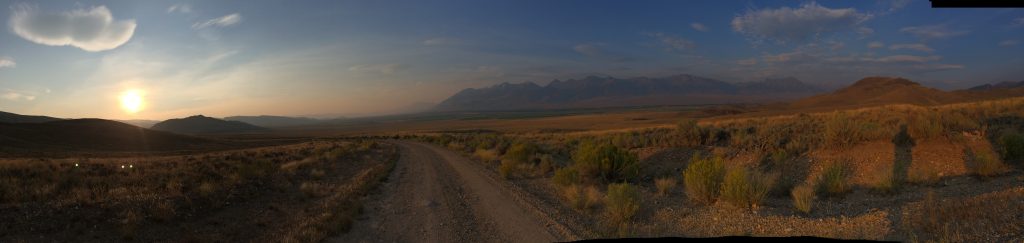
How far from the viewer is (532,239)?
28.3 ft

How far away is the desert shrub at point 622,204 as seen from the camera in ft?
31.3

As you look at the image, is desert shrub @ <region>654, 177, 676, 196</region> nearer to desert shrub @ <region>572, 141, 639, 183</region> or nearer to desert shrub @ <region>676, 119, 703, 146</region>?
desert shrub @ <region>572, 141, 639, 183</region>

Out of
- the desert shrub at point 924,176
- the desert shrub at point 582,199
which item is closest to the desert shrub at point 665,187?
the desert shrub at point 582,199

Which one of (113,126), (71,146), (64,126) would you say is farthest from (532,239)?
(113,126)

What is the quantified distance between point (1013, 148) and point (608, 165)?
8.86m

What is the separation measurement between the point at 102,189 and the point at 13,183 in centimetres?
250

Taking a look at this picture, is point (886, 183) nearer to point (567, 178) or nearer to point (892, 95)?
point (567, 178)

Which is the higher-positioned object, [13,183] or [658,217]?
[13,183]

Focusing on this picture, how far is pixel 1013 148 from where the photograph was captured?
33.9 ft

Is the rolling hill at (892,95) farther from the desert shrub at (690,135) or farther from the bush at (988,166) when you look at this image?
the bush at (988,166)

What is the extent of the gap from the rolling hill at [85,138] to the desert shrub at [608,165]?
45.6 metres

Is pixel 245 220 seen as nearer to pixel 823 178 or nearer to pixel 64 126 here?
pixel 823 178

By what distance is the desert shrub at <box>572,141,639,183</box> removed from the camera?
48.6 feet

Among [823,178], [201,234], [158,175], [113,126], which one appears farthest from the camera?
[113,126]
